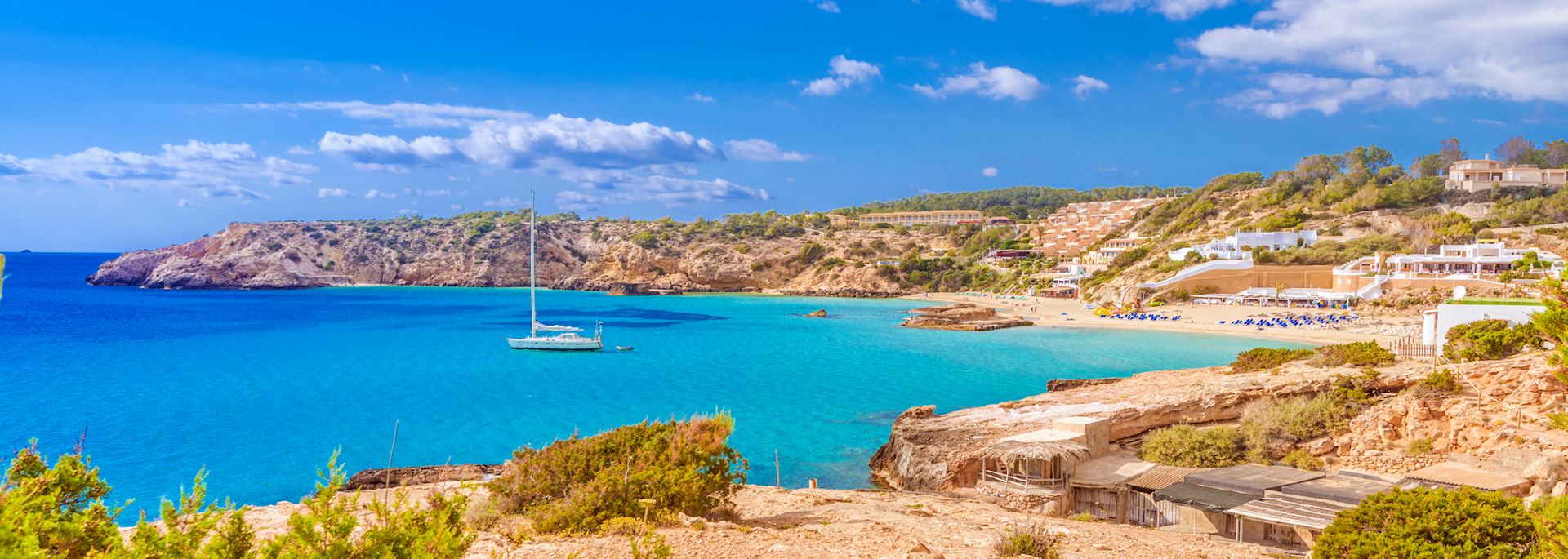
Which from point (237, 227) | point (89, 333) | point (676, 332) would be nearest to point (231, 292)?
point (237, 227)

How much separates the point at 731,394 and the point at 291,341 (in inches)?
1076

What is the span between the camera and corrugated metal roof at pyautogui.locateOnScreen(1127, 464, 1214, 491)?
12594 millimetres

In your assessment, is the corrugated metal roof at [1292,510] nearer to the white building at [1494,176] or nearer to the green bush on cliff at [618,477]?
the green bush on cliff at [618,477]

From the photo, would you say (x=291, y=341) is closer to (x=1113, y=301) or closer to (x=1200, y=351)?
(x=1200, y=351)

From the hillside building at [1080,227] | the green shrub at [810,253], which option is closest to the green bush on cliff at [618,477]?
the hillside building at [1080,227]

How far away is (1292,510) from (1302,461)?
152 inches

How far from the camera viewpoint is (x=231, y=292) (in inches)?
3317

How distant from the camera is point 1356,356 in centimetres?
1803

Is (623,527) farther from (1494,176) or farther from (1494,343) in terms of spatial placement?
(1494,176)

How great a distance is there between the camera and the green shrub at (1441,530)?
22.9 ft

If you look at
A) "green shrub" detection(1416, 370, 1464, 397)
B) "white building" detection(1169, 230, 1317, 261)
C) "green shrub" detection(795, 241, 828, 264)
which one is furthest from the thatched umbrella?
"green shrub" detection(795, 241, 828, 264)

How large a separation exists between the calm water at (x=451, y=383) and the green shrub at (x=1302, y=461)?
7.22 metres

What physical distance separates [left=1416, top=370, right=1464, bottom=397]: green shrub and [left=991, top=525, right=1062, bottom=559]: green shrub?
10.6m

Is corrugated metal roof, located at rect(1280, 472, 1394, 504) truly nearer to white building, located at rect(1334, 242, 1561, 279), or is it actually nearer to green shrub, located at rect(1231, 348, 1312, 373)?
green shrub, located at rect(1231, 348, 1312, 373)
